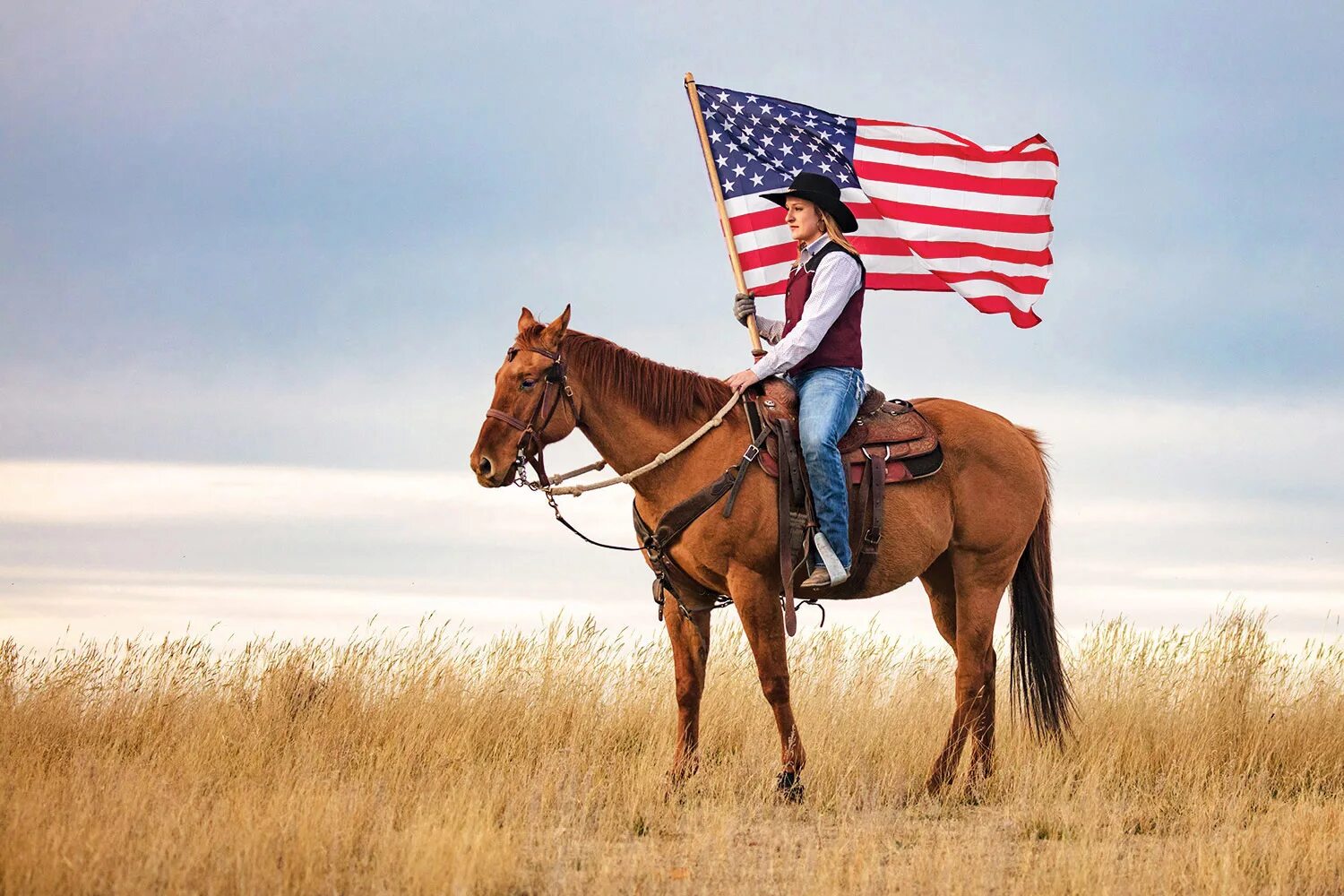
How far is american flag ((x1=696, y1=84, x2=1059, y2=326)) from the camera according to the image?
9750mm

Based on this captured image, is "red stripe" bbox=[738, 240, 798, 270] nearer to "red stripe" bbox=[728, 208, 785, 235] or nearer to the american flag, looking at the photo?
"red stripe" bbox=[728, 208, 785, 235]

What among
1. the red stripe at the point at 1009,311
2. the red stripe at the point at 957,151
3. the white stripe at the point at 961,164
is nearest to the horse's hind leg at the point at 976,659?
the red stripe at the point at 1009,311

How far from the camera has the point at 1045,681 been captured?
9734 mm

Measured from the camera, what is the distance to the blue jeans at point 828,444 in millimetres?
8188

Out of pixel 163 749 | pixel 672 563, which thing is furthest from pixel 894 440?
pixel 163 749

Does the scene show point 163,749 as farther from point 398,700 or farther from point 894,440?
point 894,440

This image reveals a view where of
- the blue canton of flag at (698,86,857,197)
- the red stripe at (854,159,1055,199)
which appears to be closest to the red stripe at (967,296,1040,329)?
the red stripe at (854,159,1055,199)

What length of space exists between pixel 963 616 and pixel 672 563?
2.34m

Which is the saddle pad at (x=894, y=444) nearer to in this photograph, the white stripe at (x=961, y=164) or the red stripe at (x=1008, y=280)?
the red stripe at (x=1008, y=280)

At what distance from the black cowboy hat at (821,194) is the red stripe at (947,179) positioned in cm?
130

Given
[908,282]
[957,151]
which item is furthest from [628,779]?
[957,151]

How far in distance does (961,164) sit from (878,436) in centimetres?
258

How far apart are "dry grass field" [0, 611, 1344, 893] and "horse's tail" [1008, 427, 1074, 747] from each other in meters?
0.25

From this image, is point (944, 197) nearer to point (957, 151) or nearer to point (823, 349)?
point (957, 151)
